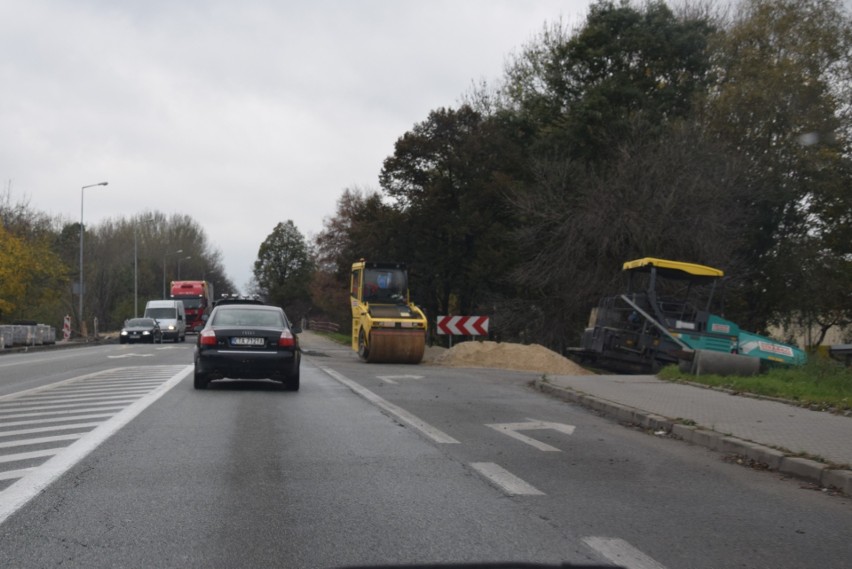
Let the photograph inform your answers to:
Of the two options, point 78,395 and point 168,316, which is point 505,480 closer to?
point 78,395

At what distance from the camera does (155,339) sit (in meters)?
51.0

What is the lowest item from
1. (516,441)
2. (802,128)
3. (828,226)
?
(516,441)

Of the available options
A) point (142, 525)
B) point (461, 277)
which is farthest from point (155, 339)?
point (142, 525)

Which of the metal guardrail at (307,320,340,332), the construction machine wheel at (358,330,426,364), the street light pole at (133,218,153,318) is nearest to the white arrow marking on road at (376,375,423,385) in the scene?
the construction machine wheel at (358,330,426,364)

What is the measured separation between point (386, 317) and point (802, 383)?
43.4 feet

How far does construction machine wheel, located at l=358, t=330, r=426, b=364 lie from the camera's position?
26641 mm

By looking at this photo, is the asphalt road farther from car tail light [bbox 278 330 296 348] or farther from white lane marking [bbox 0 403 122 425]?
car tail light [bbox 278 330 296 348]

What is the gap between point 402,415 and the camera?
42.1 ft

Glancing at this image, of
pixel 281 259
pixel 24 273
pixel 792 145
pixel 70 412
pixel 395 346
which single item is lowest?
pixel 70 412

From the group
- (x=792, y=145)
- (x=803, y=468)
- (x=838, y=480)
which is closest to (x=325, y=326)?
(x=792, y=145)

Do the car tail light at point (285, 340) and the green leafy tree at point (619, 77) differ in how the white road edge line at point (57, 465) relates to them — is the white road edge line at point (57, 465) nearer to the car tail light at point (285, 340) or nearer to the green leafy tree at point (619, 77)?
the car tail light at point (285, 340)

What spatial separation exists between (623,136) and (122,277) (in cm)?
6689

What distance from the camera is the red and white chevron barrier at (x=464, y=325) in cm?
3050

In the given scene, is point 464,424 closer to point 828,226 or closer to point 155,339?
point 828,226
